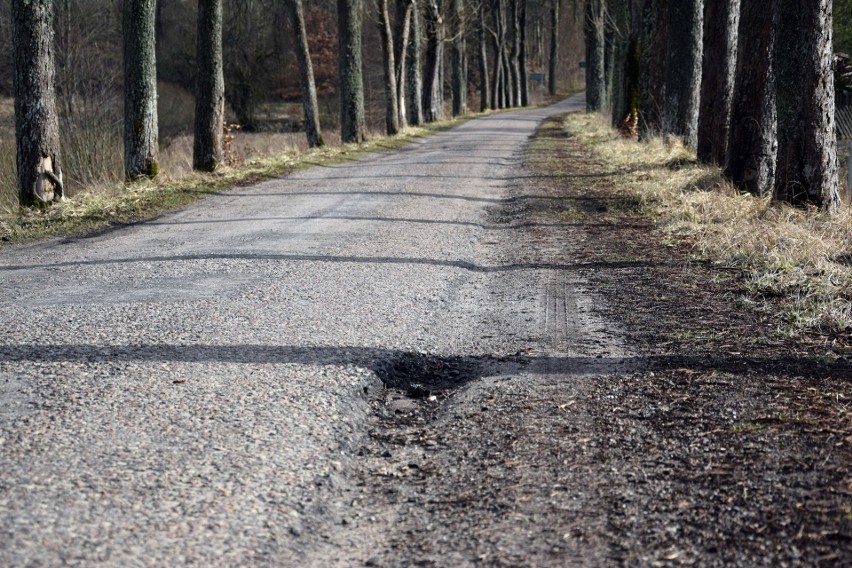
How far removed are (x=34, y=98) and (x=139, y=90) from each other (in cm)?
277

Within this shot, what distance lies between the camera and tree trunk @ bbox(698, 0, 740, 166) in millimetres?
14539

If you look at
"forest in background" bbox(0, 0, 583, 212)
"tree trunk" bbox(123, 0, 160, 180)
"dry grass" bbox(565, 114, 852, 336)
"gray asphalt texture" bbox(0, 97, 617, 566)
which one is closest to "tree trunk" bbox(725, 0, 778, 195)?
"dry grass" bbox(565, 114, 852, 336)

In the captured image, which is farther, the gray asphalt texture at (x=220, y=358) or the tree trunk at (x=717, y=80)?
the tree trunk at (x=717, y=80)

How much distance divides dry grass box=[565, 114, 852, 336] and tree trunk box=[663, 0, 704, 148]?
4.04m

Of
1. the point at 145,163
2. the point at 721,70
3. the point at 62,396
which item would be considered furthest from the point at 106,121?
the point at 62,396

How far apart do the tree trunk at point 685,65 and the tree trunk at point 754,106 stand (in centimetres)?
594

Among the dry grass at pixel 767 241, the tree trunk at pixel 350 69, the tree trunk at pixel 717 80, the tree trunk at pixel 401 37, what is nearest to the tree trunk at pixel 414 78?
the tree trunk at pixel 401 37

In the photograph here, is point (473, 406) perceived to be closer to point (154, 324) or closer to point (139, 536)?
point (139, 536)

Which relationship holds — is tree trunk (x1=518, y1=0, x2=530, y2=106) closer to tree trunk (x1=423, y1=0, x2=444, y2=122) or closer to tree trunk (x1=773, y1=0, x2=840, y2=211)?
tree trunk (x1=423, y1=0, x2=444, y2=122)

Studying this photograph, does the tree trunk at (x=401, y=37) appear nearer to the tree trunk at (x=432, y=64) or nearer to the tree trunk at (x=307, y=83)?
the tree trunk at (x=432, y=64)

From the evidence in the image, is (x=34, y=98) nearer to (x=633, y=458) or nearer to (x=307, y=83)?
(x=633, y=458)

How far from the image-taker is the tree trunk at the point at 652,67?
2059 centimetres

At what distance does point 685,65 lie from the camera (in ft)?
58.1

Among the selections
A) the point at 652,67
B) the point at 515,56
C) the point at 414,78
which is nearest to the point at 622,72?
the point at 652,67
